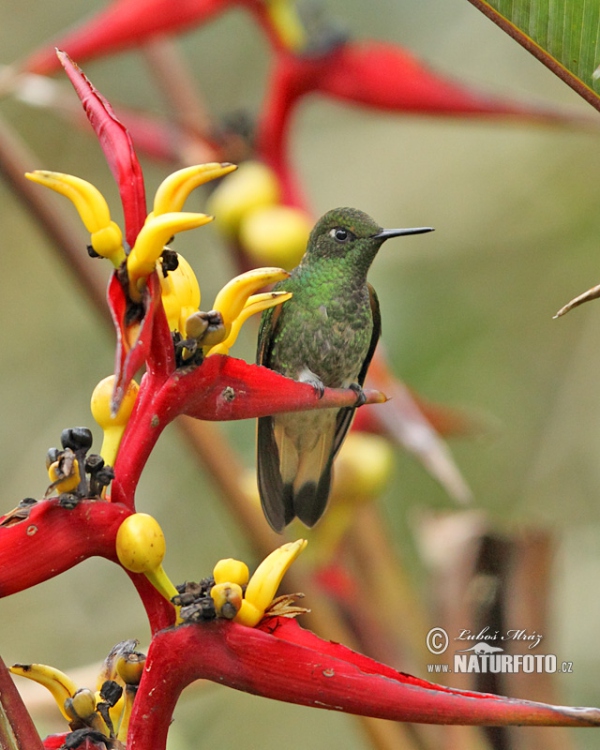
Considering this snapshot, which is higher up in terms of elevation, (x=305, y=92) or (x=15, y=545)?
(x=305, y=92)

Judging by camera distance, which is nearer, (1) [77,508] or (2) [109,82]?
(1) [77,508]

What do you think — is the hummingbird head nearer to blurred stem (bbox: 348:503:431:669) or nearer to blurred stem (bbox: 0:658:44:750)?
blurred stem (bbox: 348:503:431:669)

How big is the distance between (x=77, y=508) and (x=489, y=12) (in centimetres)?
29

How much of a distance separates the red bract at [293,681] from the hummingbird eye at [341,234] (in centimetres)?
51

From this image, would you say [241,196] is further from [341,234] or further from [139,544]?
[139,544]

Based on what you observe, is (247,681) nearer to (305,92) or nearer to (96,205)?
(96,205)

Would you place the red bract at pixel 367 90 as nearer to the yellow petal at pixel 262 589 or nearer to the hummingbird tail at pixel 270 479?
the hummingbird tail at pixel 270 479

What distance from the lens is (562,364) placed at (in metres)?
1.80

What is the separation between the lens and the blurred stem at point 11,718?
39cm

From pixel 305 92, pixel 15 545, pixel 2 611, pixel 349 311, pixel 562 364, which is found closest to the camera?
pixel 15 545

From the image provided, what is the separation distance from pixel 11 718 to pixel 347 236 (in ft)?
1.92

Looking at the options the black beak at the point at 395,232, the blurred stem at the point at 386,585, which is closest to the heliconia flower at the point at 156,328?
the black beak at the point at 395,232

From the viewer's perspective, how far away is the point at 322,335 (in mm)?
964

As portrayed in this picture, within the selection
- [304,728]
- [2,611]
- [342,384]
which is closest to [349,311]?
[342,384]
